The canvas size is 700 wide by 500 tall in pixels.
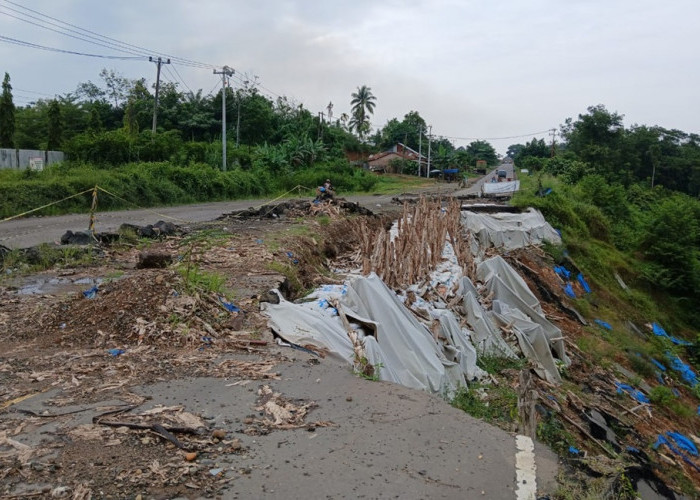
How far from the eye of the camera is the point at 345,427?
161 inches

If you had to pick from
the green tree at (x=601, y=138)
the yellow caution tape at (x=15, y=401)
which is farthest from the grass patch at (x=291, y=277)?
the green tree at (x=601, y=138)

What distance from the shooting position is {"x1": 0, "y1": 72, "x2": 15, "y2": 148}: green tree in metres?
23.0

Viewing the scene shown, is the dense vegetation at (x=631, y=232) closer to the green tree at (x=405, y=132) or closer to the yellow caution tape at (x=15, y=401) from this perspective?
the yellow caution tape at (x=15, y=401)

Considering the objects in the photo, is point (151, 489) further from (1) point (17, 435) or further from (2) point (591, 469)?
(2) point (591, 469)

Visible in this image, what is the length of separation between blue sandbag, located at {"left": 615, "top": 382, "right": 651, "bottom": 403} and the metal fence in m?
22.6

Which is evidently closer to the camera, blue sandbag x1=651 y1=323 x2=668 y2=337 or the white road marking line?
the white road marking line

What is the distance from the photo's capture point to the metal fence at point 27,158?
23.4 meters

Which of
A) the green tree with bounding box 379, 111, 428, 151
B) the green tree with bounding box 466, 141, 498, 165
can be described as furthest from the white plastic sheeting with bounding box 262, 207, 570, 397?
the green tree with bounding box 466, 141, 498, 165

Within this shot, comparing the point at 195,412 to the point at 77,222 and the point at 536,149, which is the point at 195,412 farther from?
the point at 536,149

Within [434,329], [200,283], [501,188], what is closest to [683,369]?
[434,329]

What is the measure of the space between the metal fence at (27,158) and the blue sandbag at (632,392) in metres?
22.6

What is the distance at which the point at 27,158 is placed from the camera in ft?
80.8

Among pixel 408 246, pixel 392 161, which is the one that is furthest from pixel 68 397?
pixel 392 161

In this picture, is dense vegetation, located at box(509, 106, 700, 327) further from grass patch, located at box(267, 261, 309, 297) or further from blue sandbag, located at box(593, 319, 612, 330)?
grass patch, located at box(267, 261, 309, 297)
